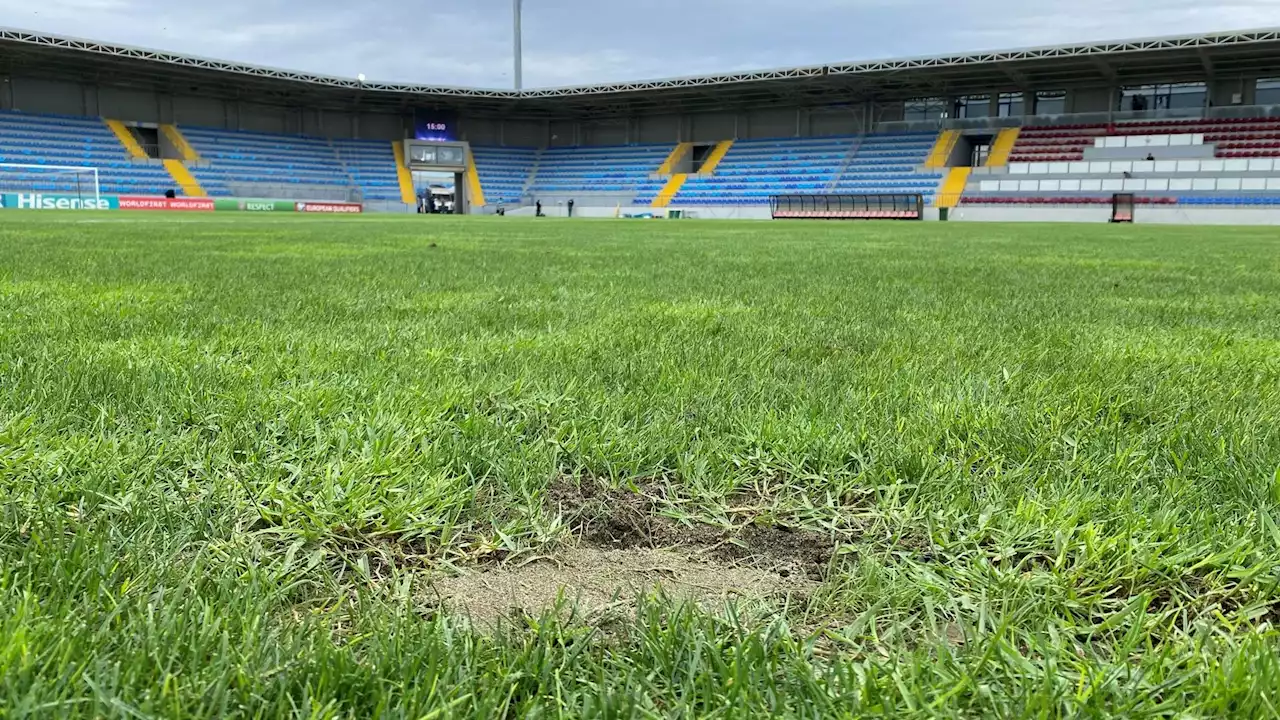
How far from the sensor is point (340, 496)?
4.28ft

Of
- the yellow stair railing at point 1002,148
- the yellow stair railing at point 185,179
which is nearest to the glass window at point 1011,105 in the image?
the yellow stair railing at point 1002,148

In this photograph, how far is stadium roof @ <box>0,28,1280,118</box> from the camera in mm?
33000

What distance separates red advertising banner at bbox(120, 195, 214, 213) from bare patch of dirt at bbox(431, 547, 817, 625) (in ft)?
118

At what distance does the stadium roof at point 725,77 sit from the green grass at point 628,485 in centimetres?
3630

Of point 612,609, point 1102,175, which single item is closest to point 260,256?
point 612,609

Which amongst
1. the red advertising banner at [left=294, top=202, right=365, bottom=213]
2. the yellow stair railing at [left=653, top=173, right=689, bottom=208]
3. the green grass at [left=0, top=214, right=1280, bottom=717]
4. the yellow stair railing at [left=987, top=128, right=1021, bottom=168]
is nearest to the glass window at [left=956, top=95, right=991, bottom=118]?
the yellow stair railing at [left=987, top=128, right=1021, bottom=168]

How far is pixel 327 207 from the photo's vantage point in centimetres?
3828

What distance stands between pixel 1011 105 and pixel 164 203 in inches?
1494

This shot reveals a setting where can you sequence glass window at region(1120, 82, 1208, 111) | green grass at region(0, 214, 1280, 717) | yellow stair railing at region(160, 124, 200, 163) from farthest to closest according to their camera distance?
yellow stair railing at region(160, 124, 200, 163)
glass window at region(1120, 82, 1208, 111)
green grass at region(0, 214, 1280, 717)

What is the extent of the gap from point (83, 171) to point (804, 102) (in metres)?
33.8

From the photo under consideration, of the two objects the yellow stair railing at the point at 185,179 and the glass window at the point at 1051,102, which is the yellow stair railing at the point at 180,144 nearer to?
the yellow stair railing at the point at 185,179

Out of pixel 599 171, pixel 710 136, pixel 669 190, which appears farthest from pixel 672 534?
pixel 710 136

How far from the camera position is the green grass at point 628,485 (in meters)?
0.84

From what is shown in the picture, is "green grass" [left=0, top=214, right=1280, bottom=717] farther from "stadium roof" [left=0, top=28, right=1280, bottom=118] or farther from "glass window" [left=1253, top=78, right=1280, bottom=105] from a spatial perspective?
"glass window" [left=1253, top=78, right=1280, bottom=105]
